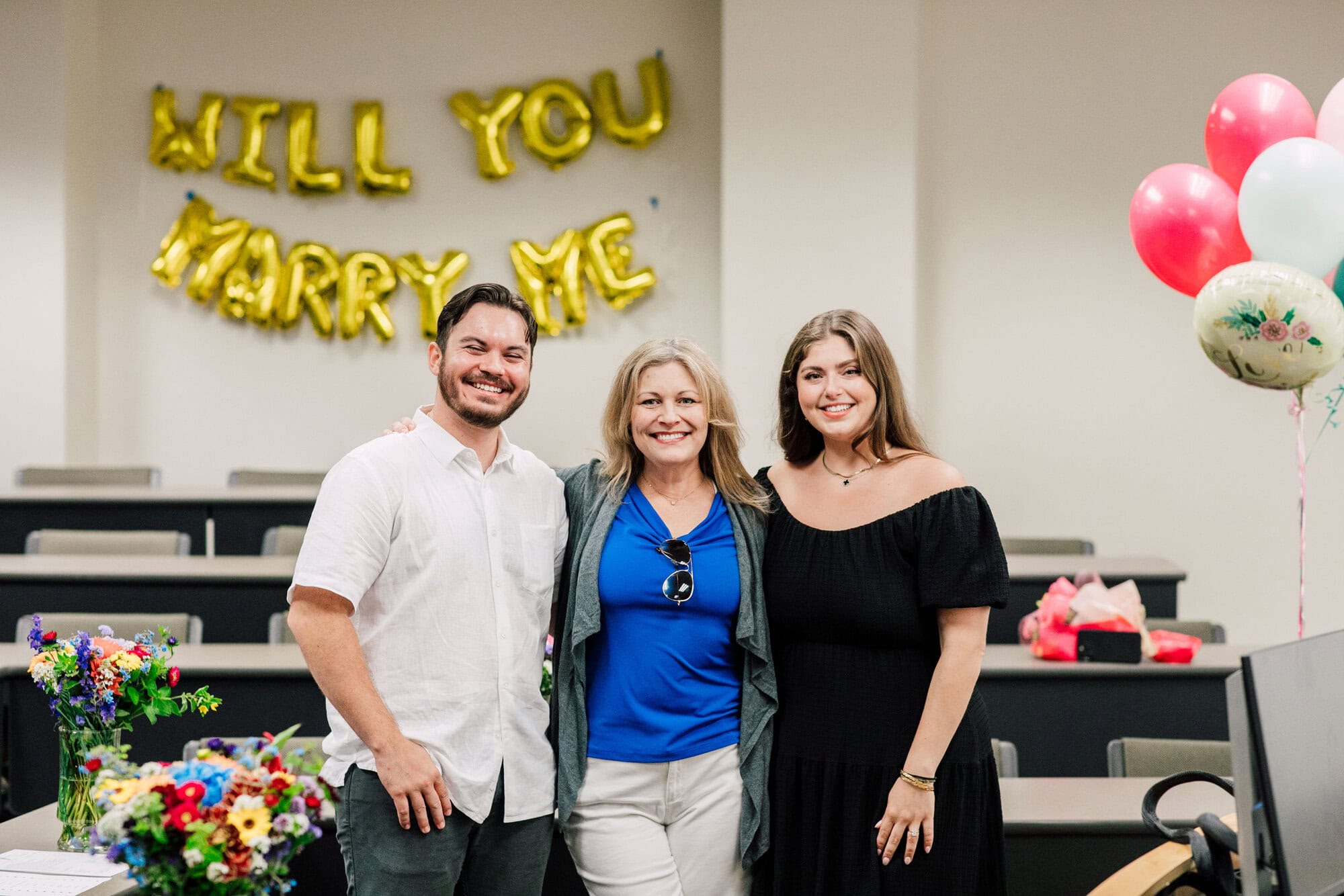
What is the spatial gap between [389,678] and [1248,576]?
18.3 feet

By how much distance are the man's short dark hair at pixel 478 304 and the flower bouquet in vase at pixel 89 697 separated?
26.3 inches

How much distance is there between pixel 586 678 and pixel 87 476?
4615 millimetres

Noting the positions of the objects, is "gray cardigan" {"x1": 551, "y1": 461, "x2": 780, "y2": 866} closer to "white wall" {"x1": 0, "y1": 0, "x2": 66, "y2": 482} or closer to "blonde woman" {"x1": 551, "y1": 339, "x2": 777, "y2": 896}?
"blonde woman" {"x1": 551, "y1": 339, "x2": 777, "y2": 896}

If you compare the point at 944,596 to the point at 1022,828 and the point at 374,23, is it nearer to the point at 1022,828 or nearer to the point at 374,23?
the point at 1022,828

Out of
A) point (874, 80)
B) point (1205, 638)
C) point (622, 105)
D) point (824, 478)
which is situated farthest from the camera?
point (622, 105)

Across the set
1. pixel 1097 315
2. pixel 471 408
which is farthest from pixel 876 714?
pixel 1097 315

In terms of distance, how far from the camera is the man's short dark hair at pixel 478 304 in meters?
1.92

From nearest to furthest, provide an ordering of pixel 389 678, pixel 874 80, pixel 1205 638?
pixel 389 678 < pixel 1205 638 < pixel 874 80

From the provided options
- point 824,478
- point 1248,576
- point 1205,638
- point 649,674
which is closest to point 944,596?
point 824,478

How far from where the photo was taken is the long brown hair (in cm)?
201

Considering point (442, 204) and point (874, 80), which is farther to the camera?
point (442, 204)

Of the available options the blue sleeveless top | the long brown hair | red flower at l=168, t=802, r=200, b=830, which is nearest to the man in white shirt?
the blue sleeveless top

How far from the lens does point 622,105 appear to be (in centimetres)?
645

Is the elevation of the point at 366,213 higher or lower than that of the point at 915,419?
higher
